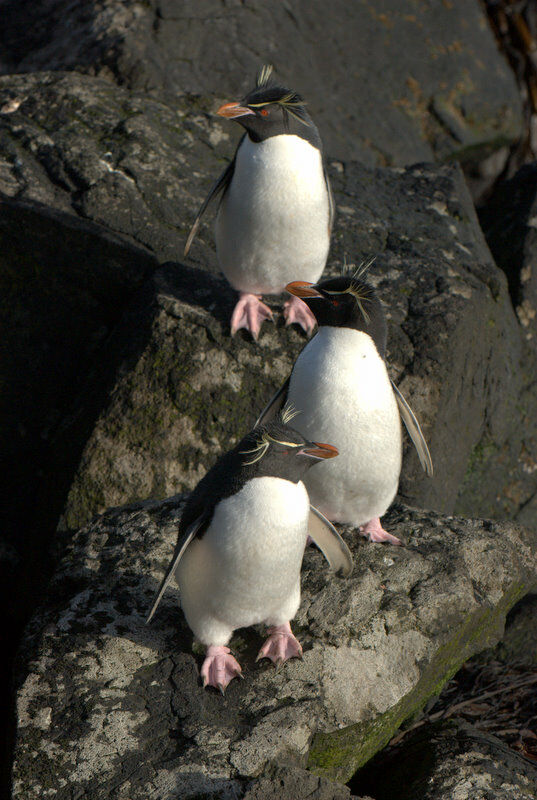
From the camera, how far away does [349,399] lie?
280 centimetres

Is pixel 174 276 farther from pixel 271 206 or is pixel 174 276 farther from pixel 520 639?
pixel 520 639

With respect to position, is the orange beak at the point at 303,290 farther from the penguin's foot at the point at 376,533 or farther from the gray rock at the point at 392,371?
the penguin's foot at the point at 376,533

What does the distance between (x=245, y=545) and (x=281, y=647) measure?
397mm

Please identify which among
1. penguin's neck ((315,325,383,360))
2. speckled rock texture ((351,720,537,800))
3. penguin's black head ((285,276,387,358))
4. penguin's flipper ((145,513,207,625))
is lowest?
speckled rock texture ((351,720,537,800))

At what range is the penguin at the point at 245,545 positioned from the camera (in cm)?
233

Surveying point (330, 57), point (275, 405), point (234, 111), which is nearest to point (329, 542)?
point (275, 405)

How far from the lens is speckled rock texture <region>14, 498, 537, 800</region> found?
2.20 meters

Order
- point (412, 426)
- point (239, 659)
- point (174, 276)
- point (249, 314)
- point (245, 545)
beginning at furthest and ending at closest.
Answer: point (174, 276), point (249, 314), point (412, 426), point (239, 659), point (245, 545)

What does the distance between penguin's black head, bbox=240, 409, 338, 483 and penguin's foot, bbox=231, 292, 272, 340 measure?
3.84 feet

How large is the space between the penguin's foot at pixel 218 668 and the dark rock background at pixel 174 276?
1.34ft

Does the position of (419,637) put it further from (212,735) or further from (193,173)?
(193,173)

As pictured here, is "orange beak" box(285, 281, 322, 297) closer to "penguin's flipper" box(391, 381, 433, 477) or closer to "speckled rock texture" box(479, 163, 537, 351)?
"penguin's flipper" box(391, 381, 433, 477)

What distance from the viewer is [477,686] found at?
324 cm

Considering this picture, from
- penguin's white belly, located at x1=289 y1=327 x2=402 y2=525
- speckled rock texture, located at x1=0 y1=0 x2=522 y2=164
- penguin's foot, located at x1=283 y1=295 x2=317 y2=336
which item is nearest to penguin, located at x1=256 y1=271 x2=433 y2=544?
penguin's white belly, located at x1=289 y1=327 x2=402 y2=525
